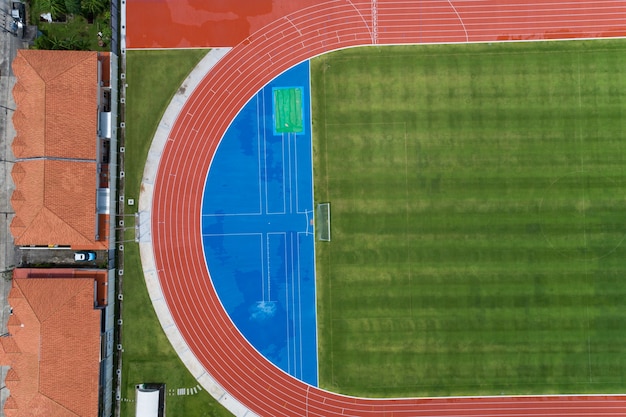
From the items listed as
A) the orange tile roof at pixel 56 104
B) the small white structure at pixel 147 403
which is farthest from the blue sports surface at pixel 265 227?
the orange tile roof at pixel 56 104

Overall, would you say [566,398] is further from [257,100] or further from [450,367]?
[257,100]

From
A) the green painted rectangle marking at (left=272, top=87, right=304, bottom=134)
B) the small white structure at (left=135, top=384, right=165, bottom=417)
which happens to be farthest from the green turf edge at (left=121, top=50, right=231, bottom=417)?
the green painted rectangle marking at (left=272, top=87, right=304, bottom=134)

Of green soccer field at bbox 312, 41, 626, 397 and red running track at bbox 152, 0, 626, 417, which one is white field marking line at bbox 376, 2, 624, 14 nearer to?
red running track at bbox 152, 0, 626, 417

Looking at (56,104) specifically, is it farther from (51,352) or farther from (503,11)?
(503,11)

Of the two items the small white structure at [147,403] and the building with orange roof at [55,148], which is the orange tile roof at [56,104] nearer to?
the building with orange roof at [55,148]

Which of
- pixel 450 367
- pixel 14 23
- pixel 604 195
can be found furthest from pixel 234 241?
pixel 604 195

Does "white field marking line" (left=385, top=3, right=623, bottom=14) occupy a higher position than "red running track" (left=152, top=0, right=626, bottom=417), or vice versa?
"white field marking line" (left=385, top=3, right=623, bottom=14)

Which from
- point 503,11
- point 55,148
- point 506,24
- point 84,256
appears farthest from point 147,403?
point 503,11
